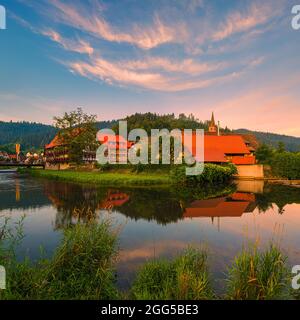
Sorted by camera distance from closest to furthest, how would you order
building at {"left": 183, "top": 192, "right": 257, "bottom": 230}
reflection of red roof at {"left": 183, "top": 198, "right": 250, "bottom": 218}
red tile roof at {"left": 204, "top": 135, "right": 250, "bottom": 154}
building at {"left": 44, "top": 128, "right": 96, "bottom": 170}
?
building at {"left": 183, "top": 192, "right": 257, "bottom": 230} → reflection of red roof at {"left": 183, "top": 198, "right": 250, "bottom": 218} → red tile roof at {"left": 204, "top": 135, "right": 250, "bottom": 154} → building at {"left": 44, "top": 128, "right": 96, "bottom": 170}

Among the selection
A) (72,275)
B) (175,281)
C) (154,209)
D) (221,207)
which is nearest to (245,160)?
(221,207)

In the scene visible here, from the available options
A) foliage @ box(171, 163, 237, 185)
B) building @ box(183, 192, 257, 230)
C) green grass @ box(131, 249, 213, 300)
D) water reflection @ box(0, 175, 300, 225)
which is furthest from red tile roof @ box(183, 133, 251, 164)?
green grass @ box(131, 249, 213, 300)

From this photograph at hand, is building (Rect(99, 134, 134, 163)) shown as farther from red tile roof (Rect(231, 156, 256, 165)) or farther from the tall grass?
the tall grass

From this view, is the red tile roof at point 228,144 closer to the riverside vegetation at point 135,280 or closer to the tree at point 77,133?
the tree at point 77,133

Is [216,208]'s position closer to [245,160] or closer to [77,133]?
[245,160]

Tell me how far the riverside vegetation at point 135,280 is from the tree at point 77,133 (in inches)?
1948

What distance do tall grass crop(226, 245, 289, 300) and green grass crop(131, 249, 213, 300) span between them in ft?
2.25

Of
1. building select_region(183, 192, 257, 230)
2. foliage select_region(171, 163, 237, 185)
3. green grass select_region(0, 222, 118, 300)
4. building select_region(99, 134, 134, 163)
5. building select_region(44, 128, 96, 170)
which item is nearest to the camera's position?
green grass select_region(0, 222, 118, 300)

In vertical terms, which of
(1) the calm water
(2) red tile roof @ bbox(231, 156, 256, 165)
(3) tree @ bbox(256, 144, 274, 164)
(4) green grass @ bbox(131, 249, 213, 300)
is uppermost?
(3) tree @ bbox(256, 144, 274, 164)

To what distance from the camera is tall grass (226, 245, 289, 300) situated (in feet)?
18.4

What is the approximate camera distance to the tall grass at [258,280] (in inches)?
221

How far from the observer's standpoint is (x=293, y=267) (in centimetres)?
773

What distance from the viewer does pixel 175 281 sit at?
20.8ft
